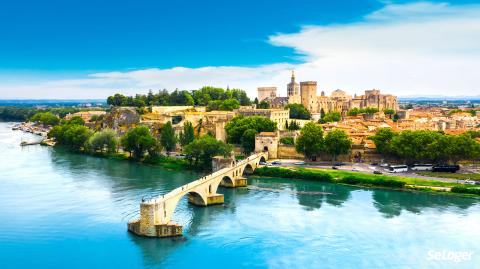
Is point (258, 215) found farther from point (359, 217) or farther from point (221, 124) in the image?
point (221, 124)

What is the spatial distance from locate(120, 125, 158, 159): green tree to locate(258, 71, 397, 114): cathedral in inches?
985

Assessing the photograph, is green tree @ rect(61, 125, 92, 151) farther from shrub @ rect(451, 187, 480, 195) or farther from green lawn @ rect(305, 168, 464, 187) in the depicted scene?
shrub @ rect(451, 187, 480, 195)

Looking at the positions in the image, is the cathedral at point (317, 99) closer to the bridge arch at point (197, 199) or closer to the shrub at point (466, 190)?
the shrub at point (466, 190)

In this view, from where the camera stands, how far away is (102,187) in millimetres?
25562

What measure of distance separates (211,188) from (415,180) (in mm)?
11395

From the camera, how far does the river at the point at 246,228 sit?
15.2 m

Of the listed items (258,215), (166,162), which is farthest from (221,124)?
(258,215)

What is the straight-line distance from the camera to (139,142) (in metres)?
35.6

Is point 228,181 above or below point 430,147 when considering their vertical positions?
below

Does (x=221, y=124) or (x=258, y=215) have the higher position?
(x=221, y=124)

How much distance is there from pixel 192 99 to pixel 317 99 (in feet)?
52.7

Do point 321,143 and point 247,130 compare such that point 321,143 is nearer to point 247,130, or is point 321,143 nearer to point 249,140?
point 249,140

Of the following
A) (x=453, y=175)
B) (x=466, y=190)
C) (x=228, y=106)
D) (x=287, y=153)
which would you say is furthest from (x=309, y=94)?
(x=466, y=190)

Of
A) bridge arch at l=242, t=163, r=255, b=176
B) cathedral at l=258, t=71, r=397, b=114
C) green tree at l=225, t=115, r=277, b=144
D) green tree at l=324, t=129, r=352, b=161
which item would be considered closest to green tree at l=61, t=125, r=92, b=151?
green tree at l=225, t=115, r=277, b=144
